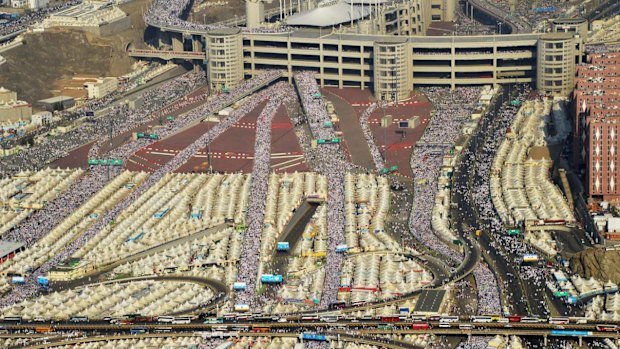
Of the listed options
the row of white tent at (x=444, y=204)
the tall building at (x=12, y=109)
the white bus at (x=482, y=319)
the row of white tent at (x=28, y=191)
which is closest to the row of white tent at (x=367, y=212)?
the row of white tent at (x=444, y=204)

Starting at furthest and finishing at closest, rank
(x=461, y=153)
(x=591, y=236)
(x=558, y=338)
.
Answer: (x=461, y=153) < (x=591, y=236) < (x=558, y=338)

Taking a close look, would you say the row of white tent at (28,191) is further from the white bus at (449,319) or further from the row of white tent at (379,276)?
the white bus at (449,319)

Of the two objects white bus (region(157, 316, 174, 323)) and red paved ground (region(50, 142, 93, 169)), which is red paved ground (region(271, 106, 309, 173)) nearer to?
red paved ground (region(50, 142, 93, 169))

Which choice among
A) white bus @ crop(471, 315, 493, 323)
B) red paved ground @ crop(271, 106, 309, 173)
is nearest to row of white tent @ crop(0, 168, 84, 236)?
red paved ground @ crop(271, 106, 309, 173)

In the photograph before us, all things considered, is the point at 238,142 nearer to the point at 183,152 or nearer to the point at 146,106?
the point at 183,152

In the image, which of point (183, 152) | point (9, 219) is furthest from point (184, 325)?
point (183, 152)

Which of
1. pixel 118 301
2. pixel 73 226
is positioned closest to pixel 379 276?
pixel 118 301

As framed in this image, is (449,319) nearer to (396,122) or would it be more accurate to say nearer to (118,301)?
(118,301)
